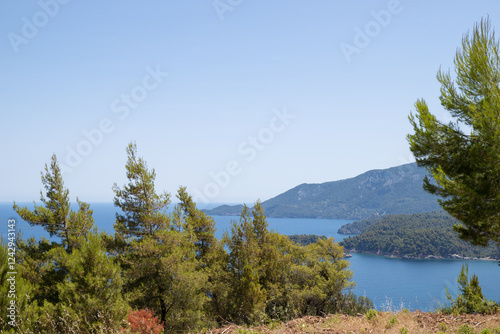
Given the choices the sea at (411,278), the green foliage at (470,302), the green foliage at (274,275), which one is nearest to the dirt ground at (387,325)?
the green foliage at (470,302)

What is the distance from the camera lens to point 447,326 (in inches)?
210

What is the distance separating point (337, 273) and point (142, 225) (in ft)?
56.9

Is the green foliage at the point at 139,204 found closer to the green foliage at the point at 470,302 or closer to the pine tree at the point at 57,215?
the pine tree at the point at 57,215

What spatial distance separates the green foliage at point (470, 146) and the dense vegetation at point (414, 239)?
109m

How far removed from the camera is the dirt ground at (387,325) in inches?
201

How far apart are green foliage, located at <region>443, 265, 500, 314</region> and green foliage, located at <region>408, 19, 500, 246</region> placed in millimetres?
1566

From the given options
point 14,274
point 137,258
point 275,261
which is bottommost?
point 275,261

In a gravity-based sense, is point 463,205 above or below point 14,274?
above

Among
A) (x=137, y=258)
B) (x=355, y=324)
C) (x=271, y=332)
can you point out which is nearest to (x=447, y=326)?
(x=355, y=324)

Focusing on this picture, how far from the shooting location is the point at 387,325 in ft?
17.7

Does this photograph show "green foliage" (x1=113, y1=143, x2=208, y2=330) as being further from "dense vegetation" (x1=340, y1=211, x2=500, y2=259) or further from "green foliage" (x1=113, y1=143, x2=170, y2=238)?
"dense vegetation" (x1=340, y1=211, x2=500, y2=259)

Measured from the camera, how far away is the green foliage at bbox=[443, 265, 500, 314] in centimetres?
684

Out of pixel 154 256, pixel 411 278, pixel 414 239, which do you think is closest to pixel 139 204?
pixel 154 256

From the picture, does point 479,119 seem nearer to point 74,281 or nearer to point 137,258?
point 74,281
